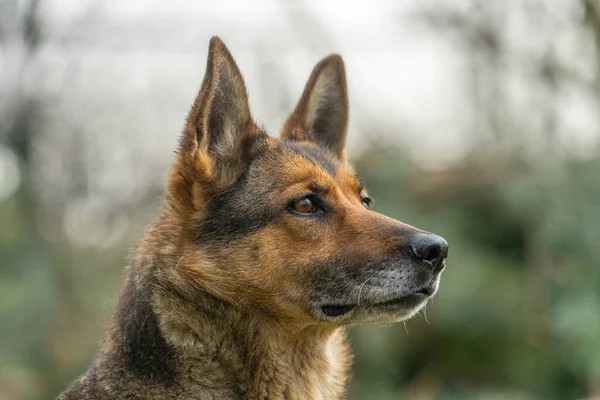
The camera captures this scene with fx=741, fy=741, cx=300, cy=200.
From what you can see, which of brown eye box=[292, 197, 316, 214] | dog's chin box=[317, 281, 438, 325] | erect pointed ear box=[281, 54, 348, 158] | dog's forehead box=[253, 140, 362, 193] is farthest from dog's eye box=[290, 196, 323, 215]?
erect pointed ear box=[281, 54, 348, 158]

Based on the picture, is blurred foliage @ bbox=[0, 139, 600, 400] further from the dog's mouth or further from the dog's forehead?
the dog's mouth

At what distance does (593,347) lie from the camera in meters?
8.20

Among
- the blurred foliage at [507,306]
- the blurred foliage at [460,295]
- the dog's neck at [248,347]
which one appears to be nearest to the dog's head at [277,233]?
the dog's neck at [248,347]

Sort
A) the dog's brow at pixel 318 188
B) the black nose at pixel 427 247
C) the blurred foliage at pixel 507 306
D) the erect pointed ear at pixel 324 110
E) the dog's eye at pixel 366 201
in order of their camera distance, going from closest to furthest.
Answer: the black nose at pixel 427 247 < the dog's brow at pixel 318 188 < the dog's eye at pixel 366 201 < the erect pointed ear at pixel 324 110 < the blurred foliage at pixel 507 306

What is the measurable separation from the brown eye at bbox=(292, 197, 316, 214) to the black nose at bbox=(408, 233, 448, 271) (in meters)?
0.63

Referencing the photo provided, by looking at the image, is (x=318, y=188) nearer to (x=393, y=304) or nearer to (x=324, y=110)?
(x=393, y=304)

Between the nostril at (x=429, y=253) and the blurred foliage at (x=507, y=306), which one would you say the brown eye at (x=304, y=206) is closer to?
the nostril at (x=429, y=253)

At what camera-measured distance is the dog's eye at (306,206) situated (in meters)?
4.27

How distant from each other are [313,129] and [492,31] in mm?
6551

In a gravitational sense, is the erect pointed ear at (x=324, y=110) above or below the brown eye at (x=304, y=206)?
above

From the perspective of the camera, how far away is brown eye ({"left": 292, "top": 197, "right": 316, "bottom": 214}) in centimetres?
427

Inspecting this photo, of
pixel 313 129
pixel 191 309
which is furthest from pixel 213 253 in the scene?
pixel 313 129

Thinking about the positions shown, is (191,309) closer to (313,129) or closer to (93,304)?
(313,129)

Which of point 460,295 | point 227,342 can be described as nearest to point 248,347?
point 227,342
